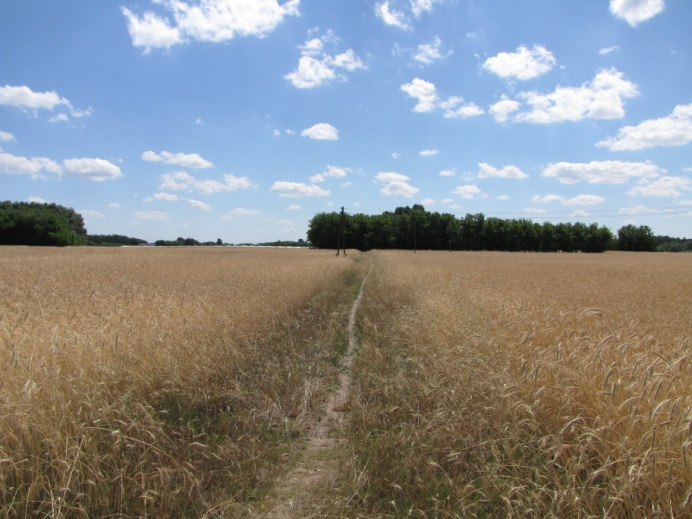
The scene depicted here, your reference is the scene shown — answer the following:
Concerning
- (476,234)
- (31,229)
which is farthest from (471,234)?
(31,229)

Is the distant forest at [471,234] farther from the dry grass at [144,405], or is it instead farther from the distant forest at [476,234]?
the dry grass at [144,405]

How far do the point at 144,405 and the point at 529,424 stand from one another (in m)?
4.62

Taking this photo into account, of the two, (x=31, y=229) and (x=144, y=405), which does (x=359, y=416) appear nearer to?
(x=144, y=405)

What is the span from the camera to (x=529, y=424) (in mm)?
3947

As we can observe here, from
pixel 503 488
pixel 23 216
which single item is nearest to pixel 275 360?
pixel 503 488

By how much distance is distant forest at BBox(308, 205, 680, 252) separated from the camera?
117312 millimetres

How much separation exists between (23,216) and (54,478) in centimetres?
11464

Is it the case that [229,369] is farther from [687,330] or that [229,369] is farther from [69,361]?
[687,330]

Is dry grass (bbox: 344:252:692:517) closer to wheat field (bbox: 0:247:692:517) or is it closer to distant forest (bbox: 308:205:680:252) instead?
wheat field (bbox: 0:247:692:517)

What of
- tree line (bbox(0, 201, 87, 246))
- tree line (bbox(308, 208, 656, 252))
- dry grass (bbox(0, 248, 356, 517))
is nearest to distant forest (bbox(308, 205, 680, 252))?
tree line (bbox(308, 208, 656, 252))

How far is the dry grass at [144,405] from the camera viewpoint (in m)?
3.31

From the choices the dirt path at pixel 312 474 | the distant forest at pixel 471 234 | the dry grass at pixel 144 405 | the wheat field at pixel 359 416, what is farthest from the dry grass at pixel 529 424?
the distant forest at pixel 471 234

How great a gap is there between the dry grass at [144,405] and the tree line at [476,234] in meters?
111

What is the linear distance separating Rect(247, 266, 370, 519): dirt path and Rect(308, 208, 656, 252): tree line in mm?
112389
